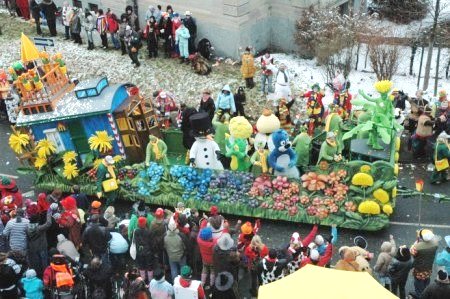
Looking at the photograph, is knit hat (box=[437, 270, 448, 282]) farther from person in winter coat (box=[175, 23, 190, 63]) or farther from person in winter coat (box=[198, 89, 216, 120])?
person in winter coat (box=[175, 23, 190, 63])

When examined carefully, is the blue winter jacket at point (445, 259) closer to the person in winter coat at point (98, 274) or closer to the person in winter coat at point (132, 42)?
the person in winter coat at point (98, 274)

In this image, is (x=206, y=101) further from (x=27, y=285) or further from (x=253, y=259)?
(x=27, y=285)

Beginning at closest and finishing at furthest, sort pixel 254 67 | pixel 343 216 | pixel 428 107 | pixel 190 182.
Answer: pixel 343 216 → pixel 190 182 → pixel 428 107 → pixel 254 67

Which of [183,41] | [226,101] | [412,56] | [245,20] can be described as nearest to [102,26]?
[183,41]

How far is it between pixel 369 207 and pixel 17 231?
6.10 m

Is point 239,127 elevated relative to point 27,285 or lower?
elevated

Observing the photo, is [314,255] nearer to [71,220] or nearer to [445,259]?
[445,259]

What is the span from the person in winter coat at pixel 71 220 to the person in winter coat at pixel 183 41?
7.99 meters

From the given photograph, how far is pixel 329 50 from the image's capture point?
57.3 ft

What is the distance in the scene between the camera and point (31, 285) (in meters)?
9.98

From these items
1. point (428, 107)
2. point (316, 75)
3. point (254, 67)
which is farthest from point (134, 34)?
point (428, 107)

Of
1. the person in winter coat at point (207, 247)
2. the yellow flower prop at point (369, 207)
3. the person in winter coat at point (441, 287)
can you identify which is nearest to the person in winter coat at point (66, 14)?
the person in winter coat at point (207, 247)

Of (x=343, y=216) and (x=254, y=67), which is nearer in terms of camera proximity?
(x=343, y=216)

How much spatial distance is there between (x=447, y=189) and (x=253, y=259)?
4.92m
